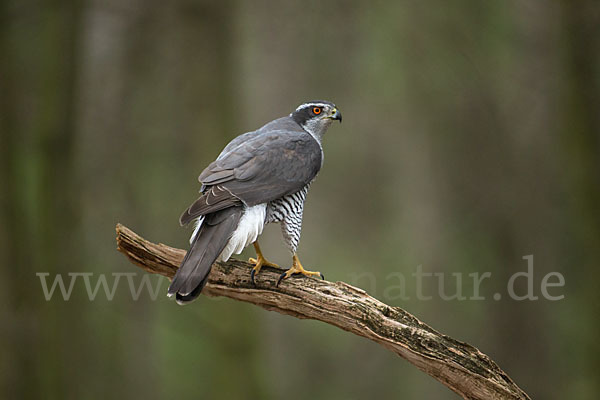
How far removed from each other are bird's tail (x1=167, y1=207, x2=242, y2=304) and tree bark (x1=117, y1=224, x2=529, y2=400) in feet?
1.40

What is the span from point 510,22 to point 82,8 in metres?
6.02

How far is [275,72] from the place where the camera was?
990 centimetres

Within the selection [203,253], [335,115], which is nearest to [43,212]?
[203,253]

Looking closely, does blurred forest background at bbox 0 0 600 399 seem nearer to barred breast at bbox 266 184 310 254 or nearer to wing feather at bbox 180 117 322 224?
wing feather at bbox 180 117 322 224

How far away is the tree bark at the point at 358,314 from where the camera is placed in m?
3.12

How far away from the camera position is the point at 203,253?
320 centimetres

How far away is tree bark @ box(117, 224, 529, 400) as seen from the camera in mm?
3119

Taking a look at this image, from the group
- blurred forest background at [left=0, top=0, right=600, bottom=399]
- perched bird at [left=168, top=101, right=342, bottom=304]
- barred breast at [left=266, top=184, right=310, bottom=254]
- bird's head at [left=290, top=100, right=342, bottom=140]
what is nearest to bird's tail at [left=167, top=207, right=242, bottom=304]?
perched bird at [left=168, top=101, right=342, bottom=304]

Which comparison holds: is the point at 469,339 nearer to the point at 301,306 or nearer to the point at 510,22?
the point at 510,22

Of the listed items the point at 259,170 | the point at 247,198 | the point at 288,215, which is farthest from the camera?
the point at 288,215

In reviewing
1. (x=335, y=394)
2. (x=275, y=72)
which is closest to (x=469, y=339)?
(x=335, y=394)

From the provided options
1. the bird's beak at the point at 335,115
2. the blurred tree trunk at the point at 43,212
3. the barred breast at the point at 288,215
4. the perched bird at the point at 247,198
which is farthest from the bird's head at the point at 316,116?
the blurred tree trunk at the point at 43,212

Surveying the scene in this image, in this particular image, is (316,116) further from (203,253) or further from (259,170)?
(203,253)

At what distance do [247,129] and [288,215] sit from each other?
12.2 ft
